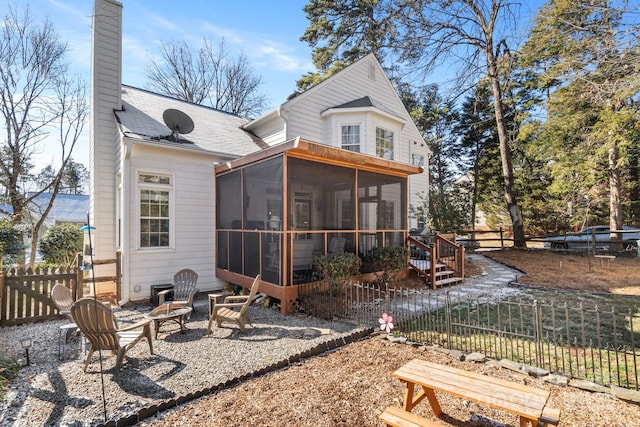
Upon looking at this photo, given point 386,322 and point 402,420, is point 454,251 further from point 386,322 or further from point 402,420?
point 402,420

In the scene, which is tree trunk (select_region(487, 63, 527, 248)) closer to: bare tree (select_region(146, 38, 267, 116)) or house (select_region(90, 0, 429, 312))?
house (select_region(90, 0, 429, 312))

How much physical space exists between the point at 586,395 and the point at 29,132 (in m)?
22.5

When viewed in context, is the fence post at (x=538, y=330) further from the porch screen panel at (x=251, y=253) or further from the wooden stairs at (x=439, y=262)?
the porch screen panel at (x=251, y=253)

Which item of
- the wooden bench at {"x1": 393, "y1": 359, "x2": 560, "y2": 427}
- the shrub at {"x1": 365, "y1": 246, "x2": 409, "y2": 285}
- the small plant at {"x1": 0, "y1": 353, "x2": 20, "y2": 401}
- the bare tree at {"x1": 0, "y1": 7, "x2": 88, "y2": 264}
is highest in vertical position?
the bare tree at {"x1": 0, "y1": 7, "x2": 88, "y2": 264}

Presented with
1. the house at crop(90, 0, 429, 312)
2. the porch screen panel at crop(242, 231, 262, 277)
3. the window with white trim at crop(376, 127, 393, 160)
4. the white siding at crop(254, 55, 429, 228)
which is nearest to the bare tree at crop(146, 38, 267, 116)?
the white siding at crop(254, 55, 429, 228)

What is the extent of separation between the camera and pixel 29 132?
15.6m

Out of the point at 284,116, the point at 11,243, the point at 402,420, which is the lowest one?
the point at 402,420

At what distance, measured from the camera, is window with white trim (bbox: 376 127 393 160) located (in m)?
11.6

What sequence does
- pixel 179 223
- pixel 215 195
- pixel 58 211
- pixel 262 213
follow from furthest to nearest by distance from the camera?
1. pixel 58 211
2. pixel 215 195
3. pixel 179 223
4. pixel 262 213

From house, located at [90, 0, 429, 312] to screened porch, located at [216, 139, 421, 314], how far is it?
28 millimetres

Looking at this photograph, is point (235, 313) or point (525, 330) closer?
point (525, 330)

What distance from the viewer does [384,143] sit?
1188 cm

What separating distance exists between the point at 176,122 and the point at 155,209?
242 centimetres

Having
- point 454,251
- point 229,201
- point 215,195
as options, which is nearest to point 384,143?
point 454,251
